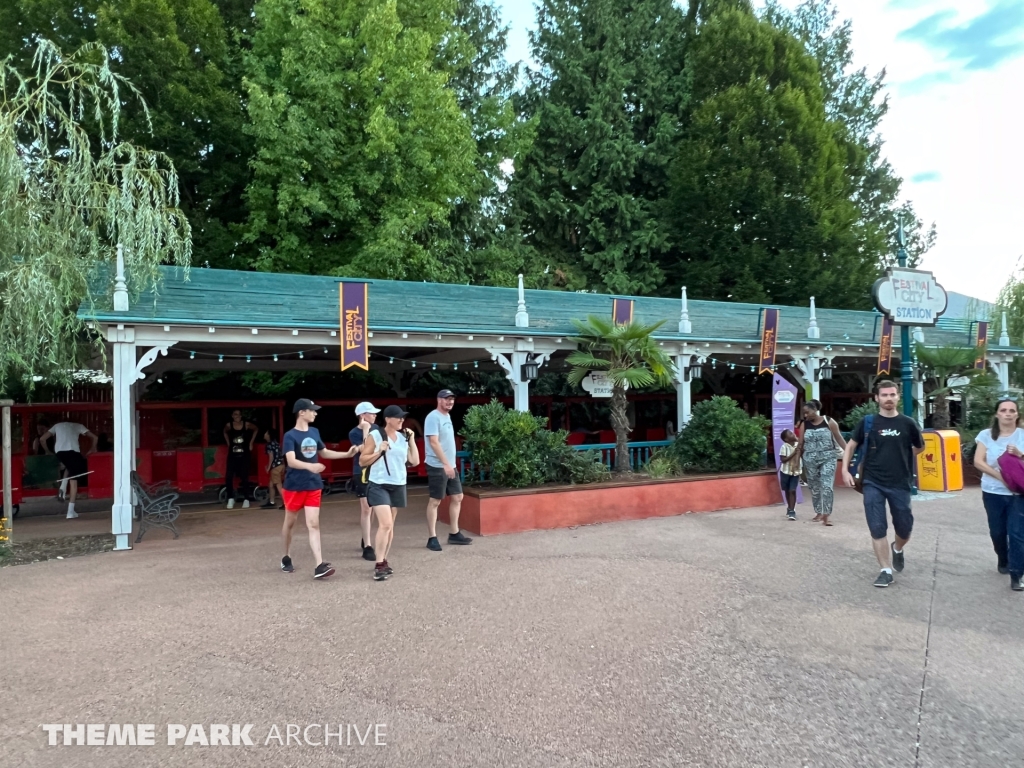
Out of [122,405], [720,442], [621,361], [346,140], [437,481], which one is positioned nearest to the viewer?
[437,481]

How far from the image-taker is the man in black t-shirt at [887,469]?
589cm

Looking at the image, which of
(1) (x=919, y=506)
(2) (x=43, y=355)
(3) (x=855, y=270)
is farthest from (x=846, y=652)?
(3) (x=855, y=270)

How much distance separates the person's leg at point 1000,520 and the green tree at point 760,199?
68.2 feet

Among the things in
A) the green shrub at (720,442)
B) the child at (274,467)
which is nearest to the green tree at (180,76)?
the child at (274,467)

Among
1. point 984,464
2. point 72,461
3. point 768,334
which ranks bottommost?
point 72,461

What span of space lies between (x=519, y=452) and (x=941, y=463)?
742 cm

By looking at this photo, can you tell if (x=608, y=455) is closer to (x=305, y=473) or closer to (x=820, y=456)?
(x=820, y=456)

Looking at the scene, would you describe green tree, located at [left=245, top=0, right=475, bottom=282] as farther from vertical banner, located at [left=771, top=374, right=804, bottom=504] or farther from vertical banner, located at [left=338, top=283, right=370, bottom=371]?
vertical banner, located at [left=771, top=374, right=804, bottom=504]

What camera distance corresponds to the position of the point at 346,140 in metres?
18.9

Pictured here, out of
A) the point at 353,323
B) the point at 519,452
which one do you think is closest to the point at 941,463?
the point at 519,452

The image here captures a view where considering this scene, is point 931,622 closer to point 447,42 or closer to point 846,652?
point 846,652

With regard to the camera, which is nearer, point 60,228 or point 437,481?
point 437,481

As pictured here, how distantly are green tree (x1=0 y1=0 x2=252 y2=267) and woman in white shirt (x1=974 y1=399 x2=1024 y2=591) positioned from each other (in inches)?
692

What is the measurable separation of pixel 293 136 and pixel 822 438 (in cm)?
1434
